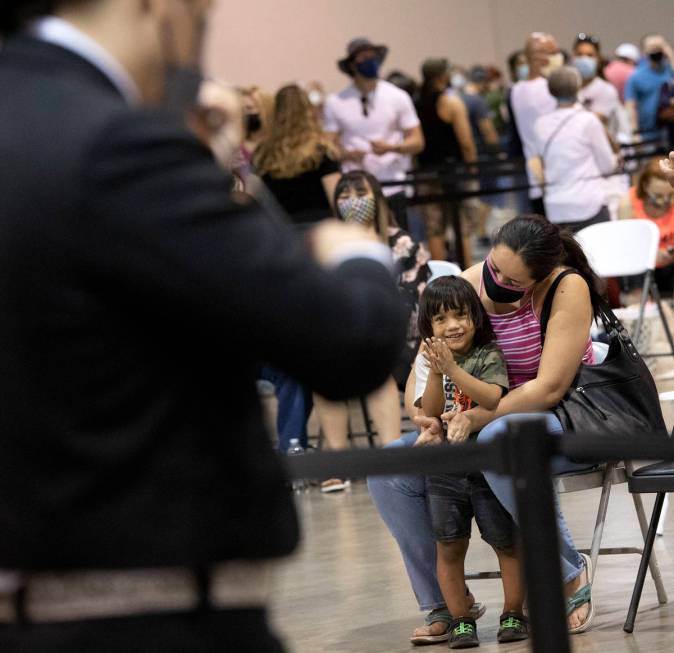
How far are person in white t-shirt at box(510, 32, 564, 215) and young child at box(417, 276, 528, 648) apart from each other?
5646 millimetres

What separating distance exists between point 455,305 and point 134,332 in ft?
12.1

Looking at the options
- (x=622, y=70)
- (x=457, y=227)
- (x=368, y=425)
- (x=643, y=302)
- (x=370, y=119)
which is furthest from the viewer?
(x=622, y=70)

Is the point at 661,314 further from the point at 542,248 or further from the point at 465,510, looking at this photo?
the point at 465,510

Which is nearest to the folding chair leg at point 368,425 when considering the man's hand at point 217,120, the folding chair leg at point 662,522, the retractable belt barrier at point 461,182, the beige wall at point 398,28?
the retractable belt barrier at point 461,182

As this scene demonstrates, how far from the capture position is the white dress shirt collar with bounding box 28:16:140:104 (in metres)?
1.36

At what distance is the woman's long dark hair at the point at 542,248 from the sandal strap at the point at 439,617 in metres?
1.07

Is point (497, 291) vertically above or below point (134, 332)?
below

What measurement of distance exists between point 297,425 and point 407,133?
9.48 feet

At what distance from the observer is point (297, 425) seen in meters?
8.31

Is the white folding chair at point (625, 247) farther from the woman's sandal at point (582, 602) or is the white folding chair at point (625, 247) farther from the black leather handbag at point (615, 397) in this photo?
the woman's sandal at point (582, 602)

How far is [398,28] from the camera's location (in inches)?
982

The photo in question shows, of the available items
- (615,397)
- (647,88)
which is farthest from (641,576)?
(647,88)

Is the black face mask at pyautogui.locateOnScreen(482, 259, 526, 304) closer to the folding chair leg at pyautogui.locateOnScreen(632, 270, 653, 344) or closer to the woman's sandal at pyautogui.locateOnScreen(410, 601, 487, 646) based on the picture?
the woman's sandal at pyautogui.locateOnScreen(410, 601, 487, 646)

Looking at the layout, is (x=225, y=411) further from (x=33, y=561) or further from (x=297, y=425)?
(x=297, y=425)
